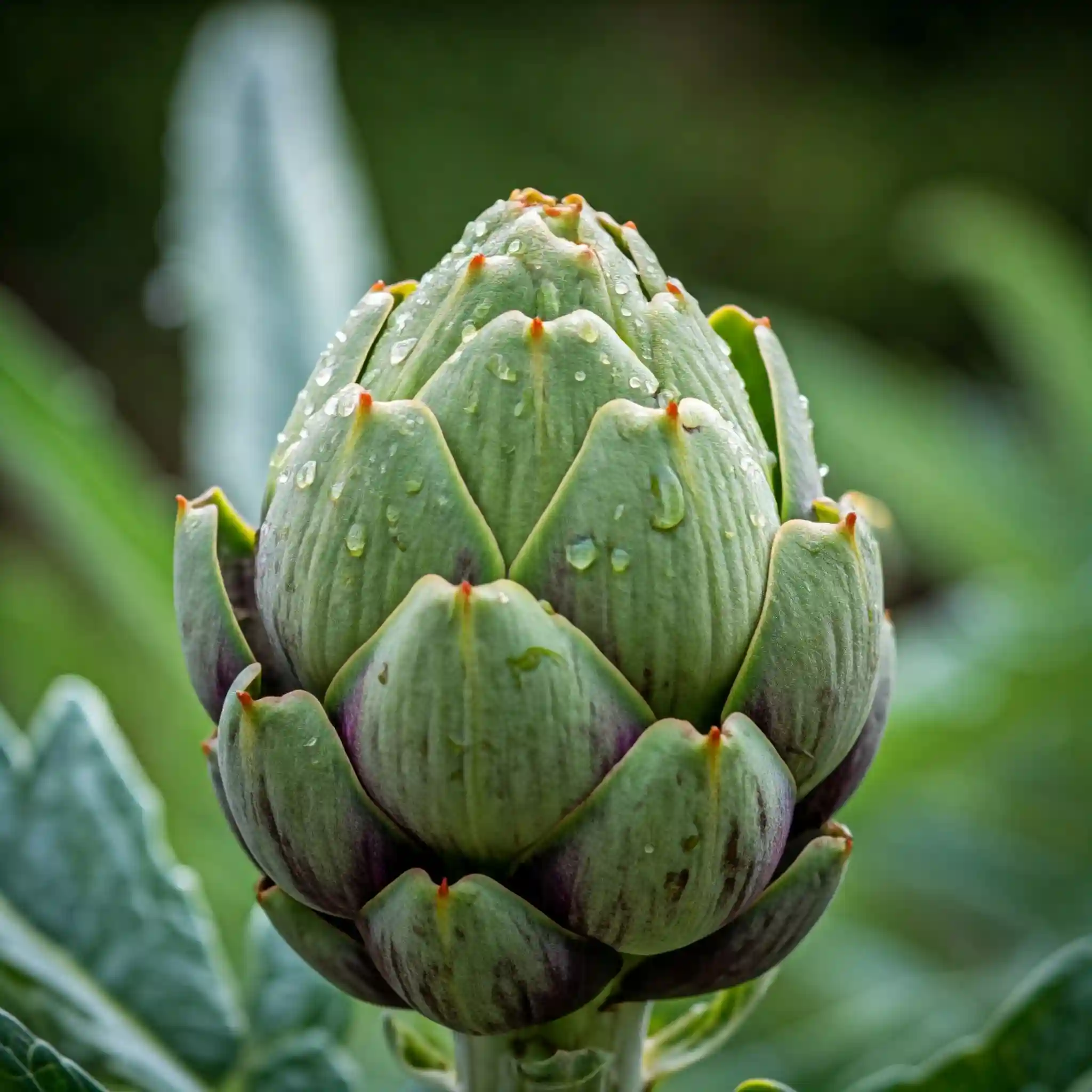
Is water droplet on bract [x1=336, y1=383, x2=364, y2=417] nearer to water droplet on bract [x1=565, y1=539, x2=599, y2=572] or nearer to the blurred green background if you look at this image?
water droplet on bract [x1=565, y1=539, x2=599, y2=572]

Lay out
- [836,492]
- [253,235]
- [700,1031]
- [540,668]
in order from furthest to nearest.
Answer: [836,492] → [253,235] → [700,1031] → [540,668]

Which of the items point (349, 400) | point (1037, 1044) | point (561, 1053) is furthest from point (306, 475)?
point (1037, 1044)

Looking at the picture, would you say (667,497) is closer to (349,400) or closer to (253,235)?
(349,400)

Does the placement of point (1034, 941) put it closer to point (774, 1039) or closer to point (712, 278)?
point (774, 1039)

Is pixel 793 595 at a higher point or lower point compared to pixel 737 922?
higher

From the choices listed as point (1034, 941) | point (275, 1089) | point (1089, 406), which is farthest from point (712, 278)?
point (275, 1089)

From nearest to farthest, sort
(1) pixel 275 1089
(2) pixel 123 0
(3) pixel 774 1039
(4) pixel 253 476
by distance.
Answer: (1) pixel 275 1089 < (4) pixel 253 476 < (3) pixel 774 1039 < (2) pixel 123 0

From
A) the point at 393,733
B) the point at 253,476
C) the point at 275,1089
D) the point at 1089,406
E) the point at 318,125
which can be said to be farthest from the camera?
the point at 1089,406
